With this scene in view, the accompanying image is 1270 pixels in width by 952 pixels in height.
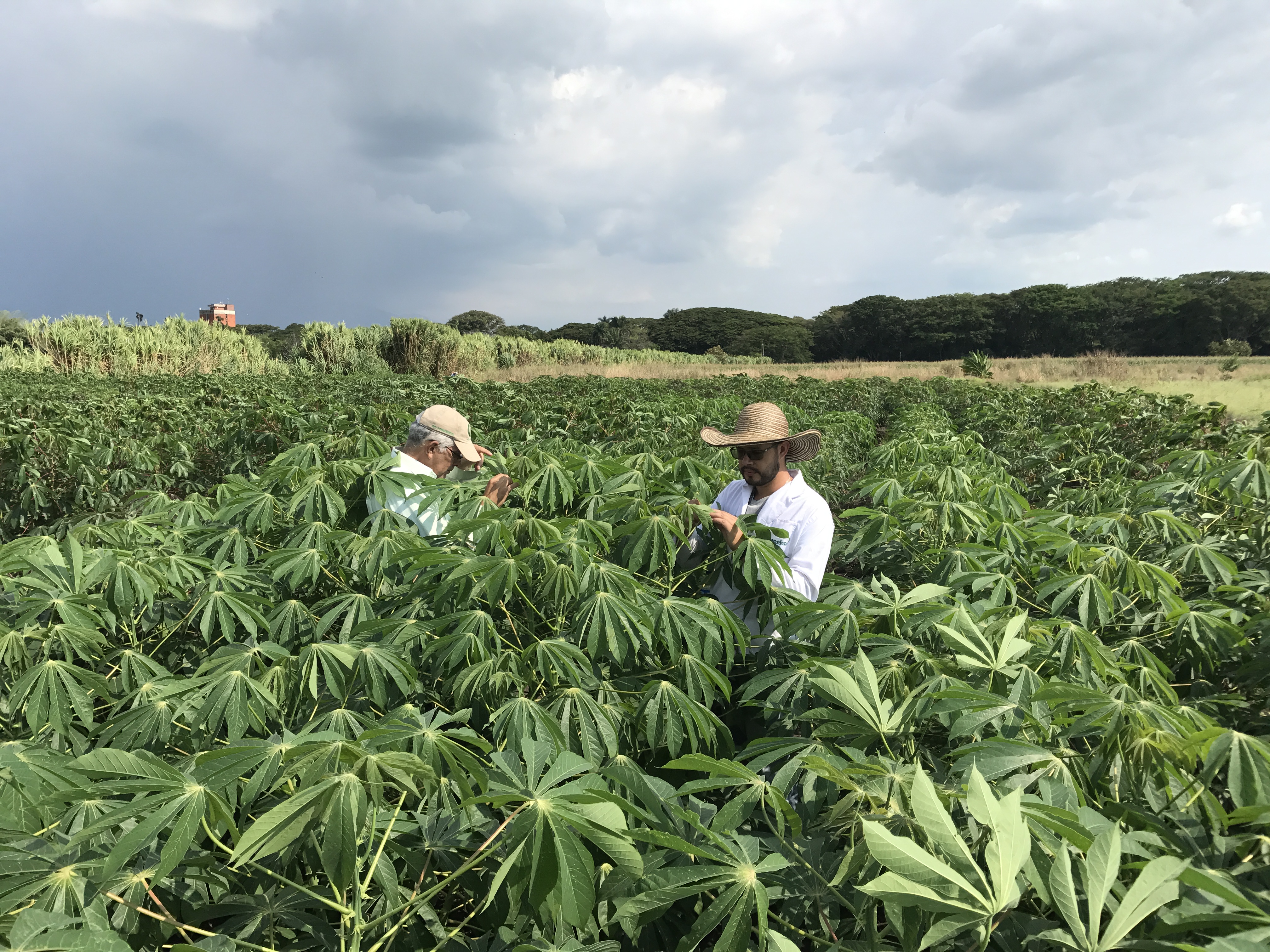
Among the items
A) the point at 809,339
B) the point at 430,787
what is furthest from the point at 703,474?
Answer: the point at 809,339

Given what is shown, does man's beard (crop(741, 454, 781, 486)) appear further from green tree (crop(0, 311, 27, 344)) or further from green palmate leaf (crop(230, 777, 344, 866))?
green tree (crop(0, 311, 27, 344))

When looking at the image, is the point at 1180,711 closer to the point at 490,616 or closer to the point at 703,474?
the point at 490,616

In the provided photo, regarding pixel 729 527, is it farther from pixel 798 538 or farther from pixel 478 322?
pixel 478 322

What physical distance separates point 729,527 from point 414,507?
1377mm

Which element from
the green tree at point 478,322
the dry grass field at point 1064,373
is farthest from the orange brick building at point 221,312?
the dry grass field at point 1064,373

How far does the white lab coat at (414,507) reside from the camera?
7.68ft

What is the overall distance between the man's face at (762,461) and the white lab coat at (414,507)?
1144 millimetres

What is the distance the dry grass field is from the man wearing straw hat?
51.8ft

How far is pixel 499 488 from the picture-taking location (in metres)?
2.44

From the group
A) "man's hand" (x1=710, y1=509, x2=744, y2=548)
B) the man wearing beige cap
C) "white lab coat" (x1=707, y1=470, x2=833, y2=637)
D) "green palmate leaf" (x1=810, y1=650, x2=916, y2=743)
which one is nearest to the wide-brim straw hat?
"white lab coat" (x1=707, y1=470, x2=833, y2=637)

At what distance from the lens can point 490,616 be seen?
1464 millimetres

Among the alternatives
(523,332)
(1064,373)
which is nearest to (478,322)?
(523,332)

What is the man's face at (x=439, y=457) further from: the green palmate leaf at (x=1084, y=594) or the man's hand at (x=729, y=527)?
the green palmate leaf at (x=1084, y=594)

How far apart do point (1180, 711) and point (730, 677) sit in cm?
101
